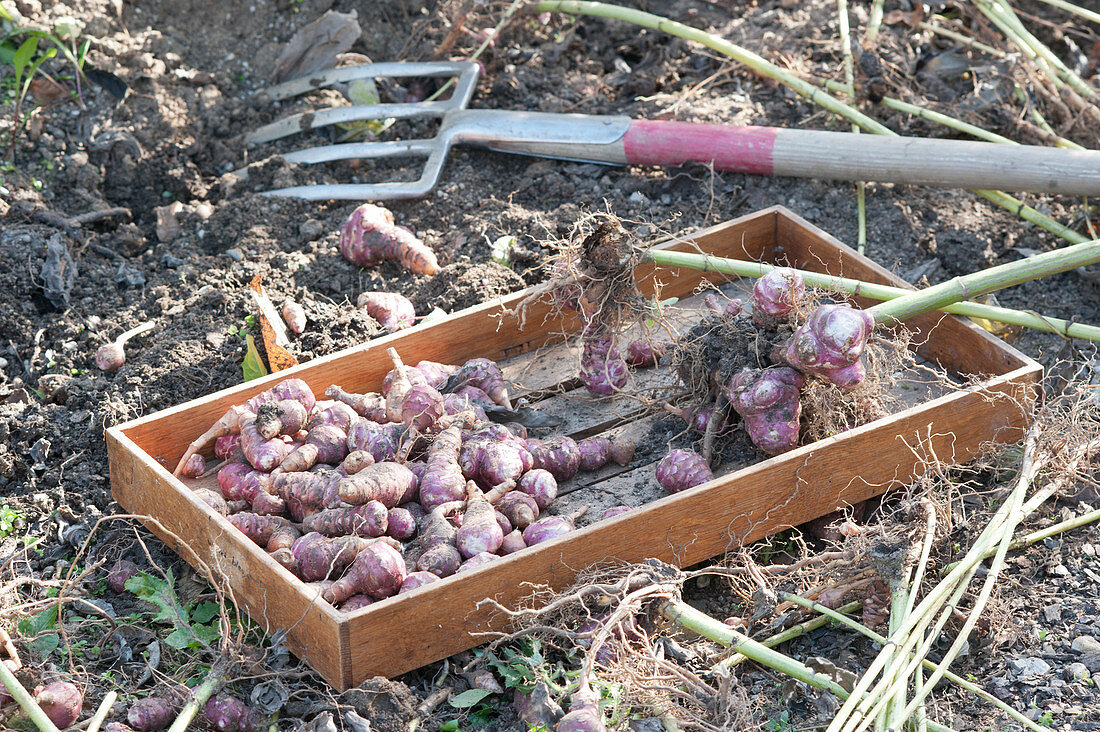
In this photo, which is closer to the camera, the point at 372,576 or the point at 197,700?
the point at 197,700

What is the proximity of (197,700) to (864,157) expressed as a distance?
9.05 feet

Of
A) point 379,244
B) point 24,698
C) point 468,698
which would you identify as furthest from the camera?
point 379,244

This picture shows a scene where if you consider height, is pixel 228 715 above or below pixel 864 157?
below

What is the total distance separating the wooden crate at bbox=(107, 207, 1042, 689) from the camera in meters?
2.27

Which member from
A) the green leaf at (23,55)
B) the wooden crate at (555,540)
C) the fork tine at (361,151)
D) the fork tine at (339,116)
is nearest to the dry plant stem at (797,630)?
the wooden crate at (555,540)

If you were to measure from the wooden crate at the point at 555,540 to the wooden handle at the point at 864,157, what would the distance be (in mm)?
419

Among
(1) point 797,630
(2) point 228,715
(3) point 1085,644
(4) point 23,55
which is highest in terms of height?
(4) point 23,55

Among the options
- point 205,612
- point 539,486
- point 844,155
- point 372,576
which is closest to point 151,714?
point 205,612

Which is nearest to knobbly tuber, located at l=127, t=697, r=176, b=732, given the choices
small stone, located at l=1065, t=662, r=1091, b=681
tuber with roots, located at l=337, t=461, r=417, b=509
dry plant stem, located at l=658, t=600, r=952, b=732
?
tuber with roots, located at l=337, t=461, r=417, b=509

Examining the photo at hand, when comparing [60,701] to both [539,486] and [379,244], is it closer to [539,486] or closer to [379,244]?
[539,486]

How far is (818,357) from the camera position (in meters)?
2.52

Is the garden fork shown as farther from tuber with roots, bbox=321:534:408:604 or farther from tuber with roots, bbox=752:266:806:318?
tuber with roots, bbox=321:534:408:604

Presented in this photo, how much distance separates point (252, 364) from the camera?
3121 mm

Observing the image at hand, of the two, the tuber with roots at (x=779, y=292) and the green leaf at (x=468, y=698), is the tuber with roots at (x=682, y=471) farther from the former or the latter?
the green leaf at (x=468, y=698)
